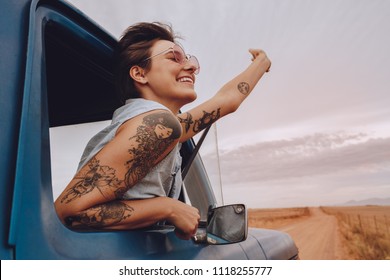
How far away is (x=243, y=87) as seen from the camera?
6.54 feet

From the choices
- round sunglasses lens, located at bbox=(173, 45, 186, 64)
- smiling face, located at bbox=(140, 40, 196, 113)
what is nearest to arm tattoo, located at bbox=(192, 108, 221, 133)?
smiling face, located at bbox=(140, 40, 196, 113)

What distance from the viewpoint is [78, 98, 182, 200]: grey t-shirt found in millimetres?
1264

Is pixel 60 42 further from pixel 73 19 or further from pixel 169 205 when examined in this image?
pixel 169 205

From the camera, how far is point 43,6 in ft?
3.73

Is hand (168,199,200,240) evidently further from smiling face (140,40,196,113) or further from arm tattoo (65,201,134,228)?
smiling face (140,40,196,113)

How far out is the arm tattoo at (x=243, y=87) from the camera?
77.3 inches

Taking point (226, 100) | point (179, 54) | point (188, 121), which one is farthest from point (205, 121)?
point (179, 54)

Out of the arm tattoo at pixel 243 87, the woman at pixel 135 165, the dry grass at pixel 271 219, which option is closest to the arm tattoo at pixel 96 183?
the woman at pixel 135 165

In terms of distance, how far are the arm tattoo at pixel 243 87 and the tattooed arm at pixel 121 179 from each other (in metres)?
0.80

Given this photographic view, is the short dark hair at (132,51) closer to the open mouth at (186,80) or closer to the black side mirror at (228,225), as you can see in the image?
the open mouth at (186,80)

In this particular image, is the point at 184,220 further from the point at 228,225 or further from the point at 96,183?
the point at 96,183

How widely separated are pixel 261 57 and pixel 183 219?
4.08ft

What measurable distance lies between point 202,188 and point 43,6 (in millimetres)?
1357
